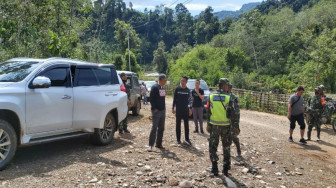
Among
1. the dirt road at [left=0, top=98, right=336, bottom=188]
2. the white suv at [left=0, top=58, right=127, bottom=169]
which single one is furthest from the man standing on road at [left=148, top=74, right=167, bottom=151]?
the white suv at [left=0, top=58, right=127, bottom=169]

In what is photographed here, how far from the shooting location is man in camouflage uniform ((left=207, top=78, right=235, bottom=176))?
18.7ft

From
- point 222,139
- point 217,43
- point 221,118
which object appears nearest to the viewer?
point 221,118

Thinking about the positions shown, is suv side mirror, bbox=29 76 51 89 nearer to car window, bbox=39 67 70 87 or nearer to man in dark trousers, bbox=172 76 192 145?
car window, bbox=39 67 70 87

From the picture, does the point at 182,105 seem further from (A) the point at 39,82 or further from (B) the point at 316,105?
(B) the point at 316,105

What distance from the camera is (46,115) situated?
573 centimetres

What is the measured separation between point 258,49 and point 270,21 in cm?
992

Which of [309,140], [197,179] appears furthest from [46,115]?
[309,140]

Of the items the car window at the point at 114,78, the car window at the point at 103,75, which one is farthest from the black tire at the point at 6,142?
the car window at the point at 114,78

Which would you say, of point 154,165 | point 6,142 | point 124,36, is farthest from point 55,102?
point 124,36

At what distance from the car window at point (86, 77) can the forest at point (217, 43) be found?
4.77 m

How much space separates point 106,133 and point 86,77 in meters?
1.40

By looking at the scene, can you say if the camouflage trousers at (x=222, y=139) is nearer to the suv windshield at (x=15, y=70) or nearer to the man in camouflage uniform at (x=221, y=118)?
the man in camouflage uniform at (x=221, y=118)

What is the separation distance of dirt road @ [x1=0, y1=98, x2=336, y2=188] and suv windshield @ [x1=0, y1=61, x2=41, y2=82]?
58.0 inches

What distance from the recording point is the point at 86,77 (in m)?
6.88
